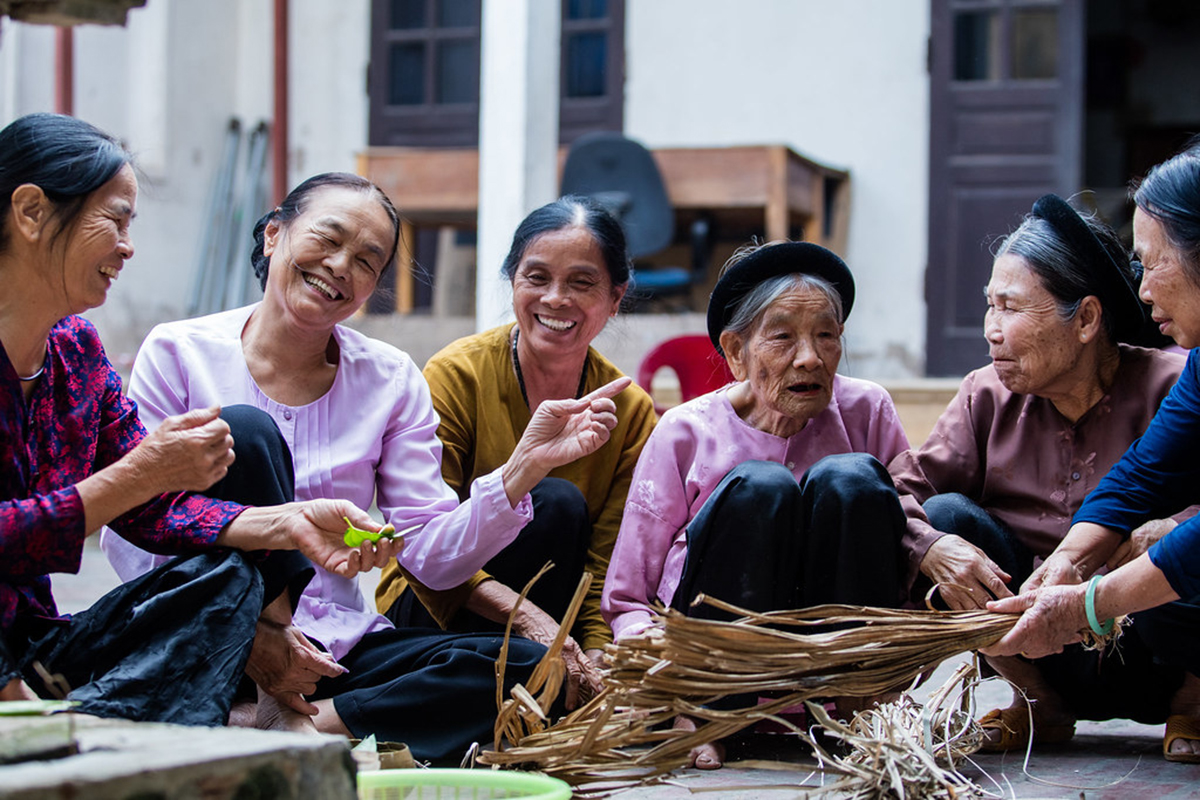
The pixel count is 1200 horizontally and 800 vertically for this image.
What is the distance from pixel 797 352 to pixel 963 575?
598 millimetres

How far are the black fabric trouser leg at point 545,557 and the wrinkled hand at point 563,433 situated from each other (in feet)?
0.63

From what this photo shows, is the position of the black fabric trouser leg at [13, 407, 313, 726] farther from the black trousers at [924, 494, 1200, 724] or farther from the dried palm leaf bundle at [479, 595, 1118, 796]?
the black trousers at [924, 494, 1200, 724]

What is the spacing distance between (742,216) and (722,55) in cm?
135

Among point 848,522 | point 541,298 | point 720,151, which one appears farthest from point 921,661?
point 720,151

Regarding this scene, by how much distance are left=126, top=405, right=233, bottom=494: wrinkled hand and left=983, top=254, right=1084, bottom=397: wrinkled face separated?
1685mm

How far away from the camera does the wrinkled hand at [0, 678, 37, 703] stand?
200cm

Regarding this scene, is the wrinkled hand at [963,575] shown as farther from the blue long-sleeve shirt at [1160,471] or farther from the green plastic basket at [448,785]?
the green plastic basket at [448,785]

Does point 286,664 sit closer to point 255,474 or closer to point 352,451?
point 255,474

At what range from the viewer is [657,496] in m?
2.87

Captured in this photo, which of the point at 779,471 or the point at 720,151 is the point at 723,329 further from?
the point at 720,151

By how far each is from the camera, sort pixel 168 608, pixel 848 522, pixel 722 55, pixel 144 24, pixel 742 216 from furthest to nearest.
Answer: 1. pixel 144 24
2. pixel 722 55
3. pixel 742 216
4. pixel 848 522
5. pixel 168 608

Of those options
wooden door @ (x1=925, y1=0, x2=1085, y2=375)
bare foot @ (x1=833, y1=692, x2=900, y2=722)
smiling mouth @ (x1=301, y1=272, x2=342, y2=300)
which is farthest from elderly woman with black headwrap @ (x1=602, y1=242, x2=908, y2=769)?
wooden door @ (x1=925, y1=0, x2=1085, y2=375)

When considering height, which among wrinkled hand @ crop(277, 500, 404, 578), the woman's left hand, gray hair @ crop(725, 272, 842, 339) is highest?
gray hair @ crop(725, 272, 842, 339)

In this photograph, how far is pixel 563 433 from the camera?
2.78 meters
